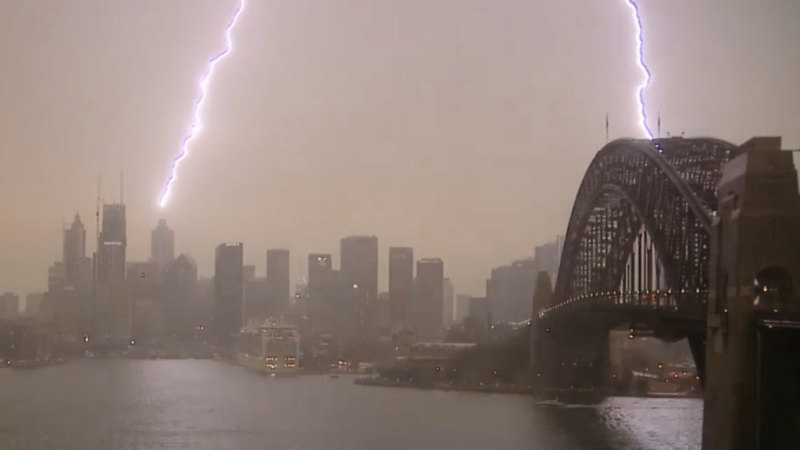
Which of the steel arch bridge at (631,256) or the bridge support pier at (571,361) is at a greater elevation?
the steel arch bridge at (631,256)

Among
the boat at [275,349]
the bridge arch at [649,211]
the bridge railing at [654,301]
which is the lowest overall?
the boat at [275,349]

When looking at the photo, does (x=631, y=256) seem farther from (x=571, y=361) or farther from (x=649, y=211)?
(x=571, y=361)

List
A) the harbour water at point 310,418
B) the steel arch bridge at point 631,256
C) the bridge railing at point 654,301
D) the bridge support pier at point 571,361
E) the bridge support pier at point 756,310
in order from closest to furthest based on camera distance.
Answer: the bridge support pier at point 756,310, the bridge railing at point 654,301, the steel arch bridge at point 631,256, the harbour water at point 310,418, the bridge support pier at point 571,361

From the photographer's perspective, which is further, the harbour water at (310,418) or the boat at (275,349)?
the boat at (275,349)

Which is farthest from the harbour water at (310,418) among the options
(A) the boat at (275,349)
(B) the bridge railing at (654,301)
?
(A) the boat at (275,349)

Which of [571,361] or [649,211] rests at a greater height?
[649,211]

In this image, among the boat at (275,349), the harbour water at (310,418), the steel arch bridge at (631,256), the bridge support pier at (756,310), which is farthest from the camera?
the boat at (275,349)

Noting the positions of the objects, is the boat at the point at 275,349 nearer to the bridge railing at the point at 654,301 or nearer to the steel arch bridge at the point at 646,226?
the steel arch bridge at the point at 646,226

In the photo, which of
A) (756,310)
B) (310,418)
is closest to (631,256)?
(310,418)
